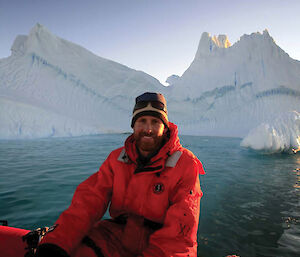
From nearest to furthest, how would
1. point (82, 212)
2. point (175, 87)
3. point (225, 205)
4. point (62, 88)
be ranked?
point (82, 212) < point (225, 205) < point (62, 88) < point (175, 87)

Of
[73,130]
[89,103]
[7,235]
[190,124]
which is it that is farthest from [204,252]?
[190,124]

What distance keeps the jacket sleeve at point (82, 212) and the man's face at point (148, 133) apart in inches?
12.3

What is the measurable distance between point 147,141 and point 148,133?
0.06 metres

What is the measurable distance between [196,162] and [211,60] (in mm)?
24936

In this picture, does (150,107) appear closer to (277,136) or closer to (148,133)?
(148,133)

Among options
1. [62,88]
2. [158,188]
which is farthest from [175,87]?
[158,188]

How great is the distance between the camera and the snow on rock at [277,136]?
8.13m

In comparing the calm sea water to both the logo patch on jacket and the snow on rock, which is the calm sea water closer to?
the logo patch on jacket

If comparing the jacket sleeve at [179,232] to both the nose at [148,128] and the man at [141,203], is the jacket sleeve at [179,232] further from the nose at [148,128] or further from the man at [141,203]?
the nose at [148,128]

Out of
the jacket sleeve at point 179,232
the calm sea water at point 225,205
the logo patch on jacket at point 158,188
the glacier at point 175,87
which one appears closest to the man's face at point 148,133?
the logo patch on jacket at point 158,188

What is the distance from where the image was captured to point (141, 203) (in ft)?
4.37

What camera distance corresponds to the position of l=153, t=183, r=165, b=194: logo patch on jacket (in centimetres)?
133

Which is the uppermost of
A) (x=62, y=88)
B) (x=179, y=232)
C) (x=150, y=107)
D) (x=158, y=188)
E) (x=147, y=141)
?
(x=62, y=88)

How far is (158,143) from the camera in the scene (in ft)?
4.98
